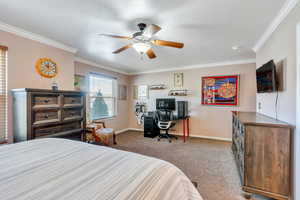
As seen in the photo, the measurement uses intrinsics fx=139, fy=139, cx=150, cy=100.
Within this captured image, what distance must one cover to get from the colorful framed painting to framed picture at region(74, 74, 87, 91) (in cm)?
350

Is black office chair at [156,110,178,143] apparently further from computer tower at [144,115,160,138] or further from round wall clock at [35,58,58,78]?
round wall clock at [35,58,58,78]

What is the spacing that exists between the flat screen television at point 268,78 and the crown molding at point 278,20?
0.54 metres

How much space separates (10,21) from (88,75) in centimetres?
204

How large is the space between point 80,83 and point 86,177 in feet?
10.9

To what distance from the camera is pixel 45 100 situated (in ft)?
6.89

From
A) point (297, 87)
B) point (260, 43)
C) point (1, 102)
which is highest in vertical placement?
point (260, 43)

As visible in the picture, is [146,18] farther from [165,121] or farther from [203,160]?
[165,121]

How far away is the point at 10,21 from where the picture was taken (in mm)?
1915

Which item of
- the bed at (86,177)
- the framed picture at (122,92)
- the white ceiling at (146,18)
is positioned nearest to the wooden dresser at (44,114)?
the bed at (86,177)

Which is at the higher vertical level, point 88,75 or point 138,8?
point 138,8

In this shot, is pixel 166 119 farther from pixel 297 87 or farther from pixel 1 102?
pixel 1 102

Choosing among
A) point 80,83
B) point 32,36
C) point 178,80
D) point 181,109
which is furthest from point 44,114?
point 178,80

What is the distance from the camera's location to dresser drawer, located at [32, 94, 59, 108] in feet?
6.50

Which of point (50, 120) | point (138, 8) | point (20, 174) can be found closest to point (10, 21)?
point (50, 120)
